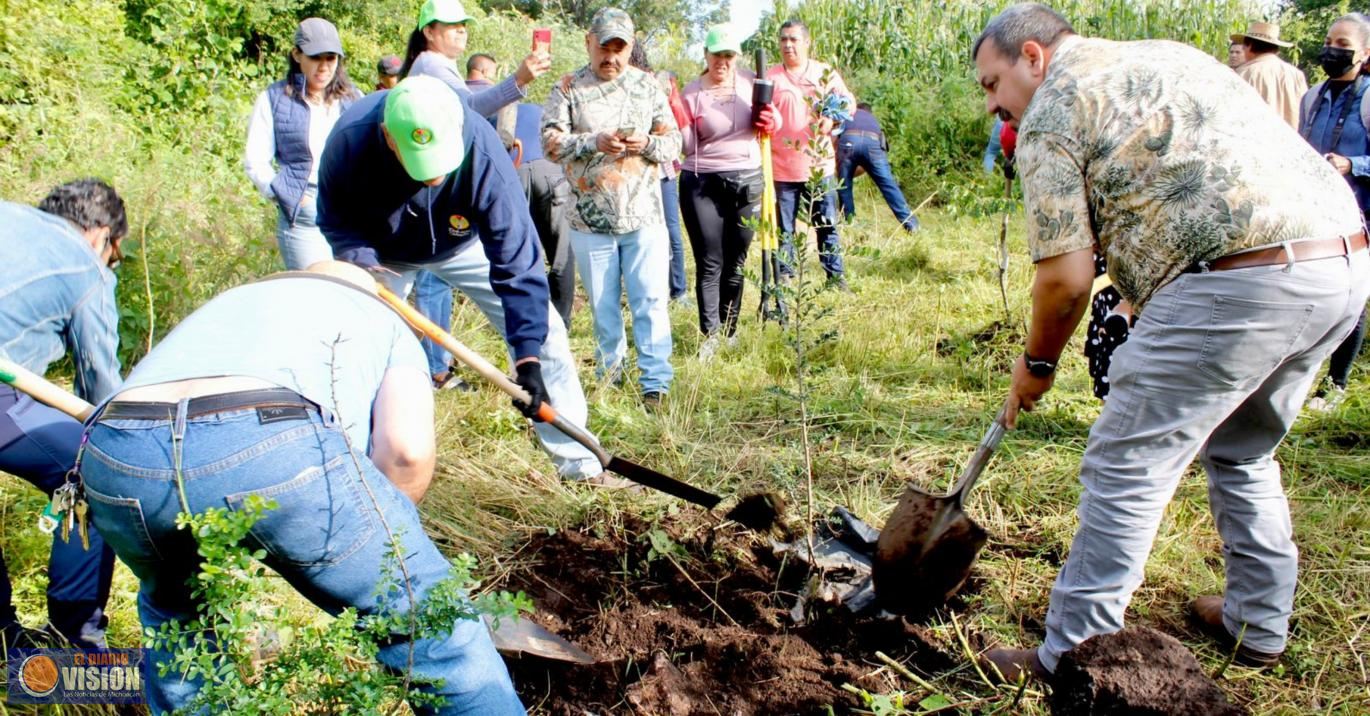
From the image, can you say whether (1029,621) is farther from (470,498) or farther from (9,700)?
(9,700)

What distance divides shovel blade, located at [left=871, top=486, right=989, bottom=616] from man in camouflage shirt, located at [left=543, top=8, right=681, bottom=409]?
6.09 feet

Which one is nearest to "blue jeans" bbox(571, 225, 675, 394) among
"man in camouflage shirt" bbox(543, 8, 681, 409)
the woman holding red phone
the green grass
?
"man in camouflage shirt" bbox(543, 8, 681, 409)

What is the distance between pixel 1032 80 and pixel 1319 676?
179 cm

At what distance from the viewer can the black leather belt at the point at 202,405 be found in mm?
1621

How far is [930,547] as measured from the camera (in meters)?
2.71

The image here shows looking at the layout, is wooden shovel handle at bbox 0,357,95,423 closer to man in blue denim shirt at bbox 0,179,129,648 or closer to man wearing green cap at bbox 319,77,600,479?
man in blue denim shirt at bbox 0,179,129,648

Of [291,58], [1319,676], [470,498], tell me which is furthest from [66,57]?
[1319,676]

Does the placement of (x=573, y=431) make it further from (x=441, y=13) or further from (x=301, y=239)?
(x=441, y=13)

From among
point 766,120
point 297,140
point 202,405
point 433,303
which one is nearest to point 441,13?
point 297,140

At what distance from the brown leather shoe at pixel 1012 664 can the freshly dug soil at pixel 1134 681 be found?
0.43 m

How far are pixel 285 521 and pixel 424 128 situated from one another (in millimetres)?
1324

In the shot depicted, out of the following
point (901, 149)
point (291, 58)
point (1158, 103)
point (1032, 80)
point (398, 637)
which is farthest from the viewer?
point (901, 149)

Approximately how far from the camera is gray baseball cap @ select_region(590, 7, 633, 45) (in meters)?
4.34

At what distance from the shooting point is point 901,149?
1134 centimetres
